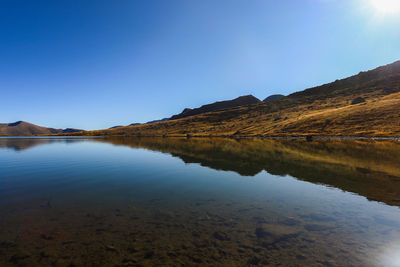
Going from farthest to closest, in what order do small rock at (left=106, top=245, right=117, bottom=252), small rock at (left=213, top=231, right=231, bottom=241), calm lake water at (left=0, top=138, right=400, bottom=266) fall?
small rock at (left=213, top=231, right=231, bottom=241), small rock at (left=106, top=245, right=117, bottom=252), calm lake water at (left=0, top=138, right=400, bottom=266)

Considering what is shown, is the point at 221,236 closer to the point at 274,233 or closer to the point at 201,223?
the point at 201,223

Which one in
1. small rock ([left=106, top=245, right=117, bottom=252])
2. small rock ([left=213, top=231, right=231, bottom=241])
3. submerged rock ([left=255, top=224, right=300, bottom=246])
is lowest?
submerged rock ([left=255, top=224, right=300, bottom=246])

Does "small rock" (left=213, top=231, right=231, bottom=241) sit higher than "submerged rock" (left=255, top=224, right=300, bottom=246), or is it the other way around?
"small rock" (left=213, top=231, right=231, bottom=241)

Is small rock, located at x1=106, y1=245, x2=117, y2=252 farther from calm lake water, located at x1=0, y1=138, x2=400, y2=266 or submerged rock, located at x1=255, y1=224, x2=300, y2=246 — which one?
submerged rock, located at x1=255, y1=224, x2=300, y2=246

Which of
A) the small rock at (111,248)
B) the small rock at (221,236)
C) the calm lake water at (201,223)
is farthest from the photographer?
the small rock at (221,236)

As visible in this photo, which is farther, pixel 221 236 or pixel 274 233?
pixel 274 233

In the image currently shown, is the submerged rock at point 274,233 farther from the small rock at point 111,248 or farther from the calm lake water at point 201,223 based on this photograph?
the small rock at point 111,248

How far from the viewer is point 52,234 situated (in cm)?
927

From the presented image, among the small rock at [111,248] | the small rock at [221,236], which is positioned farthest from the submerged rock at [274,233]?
the small rock at [111,248]

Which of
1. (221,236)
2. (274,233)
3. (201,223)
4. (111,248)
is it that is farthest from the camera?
(201,223)

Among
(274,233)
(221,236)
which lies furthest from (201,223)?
(274,233)

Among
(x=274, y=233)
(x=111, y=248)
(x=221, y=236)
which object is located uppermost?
(x=111, y=248)

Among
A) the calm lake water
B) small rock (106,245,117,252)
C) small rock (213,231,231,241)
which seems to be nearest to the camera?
the calm lake water

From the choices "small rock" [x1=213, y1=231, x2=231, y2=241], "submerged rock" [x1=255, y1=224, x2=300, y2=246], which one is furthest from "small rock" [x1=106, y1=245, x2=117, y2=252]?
"submerged rock" [x1=255, y1=224, x2=300, y2=246]
